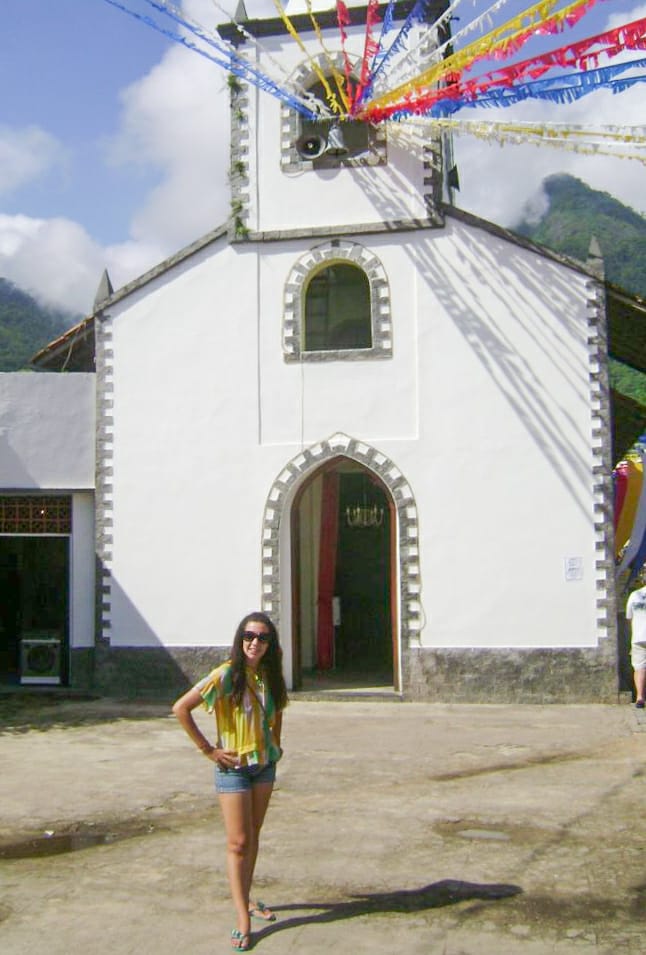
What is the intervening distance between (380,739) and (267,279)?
270 inches

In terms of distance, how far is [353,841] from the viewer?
7.45 meters

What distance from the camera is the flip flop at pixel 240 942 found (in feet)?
17.6

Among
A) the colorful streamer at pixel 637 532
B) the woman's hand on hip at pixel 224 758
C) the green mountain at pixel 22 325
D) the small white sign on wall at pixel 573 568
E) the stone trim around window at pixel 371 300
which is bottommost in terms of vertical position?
the woman's hand on hip at pixel 224 758

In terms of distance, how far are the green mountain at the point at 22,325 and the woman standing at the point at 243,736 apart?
148 feet

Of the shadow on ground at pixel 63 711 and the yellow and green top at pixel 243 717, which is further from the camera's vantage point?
the shadow on ground at pixel 63 711

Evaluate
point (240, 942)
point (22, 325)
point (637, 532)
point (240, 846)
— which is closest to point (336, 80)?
point (637, 532)

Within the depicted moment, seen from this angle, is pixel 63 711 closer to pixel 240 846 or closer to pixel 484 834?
pixel 484 834

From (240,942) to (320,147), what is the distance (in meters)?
12.1

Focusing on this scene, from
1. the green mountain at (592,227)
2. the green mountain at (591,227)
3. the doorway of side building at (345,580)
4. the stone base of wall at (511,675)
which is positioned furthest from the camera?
the green mountain at (591,227)

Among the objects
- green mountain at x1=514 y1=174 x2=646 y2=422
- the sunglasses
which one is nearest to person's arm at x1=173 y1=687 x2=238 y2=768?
the sunglasses

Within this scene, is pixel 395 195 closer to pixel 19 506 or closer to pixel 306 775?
pixel 19 506

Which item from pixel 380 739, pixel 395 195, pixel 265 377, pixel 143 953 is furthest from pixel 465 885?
pixel 395 195

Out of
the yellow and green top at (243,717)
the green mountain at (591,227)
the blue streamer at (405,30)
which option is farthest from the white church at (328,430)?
the green mountain at (591,227)

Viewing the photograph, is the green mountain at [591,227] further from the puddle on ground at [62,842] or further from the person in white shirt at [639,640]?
the puddle on ground at [62,842]
